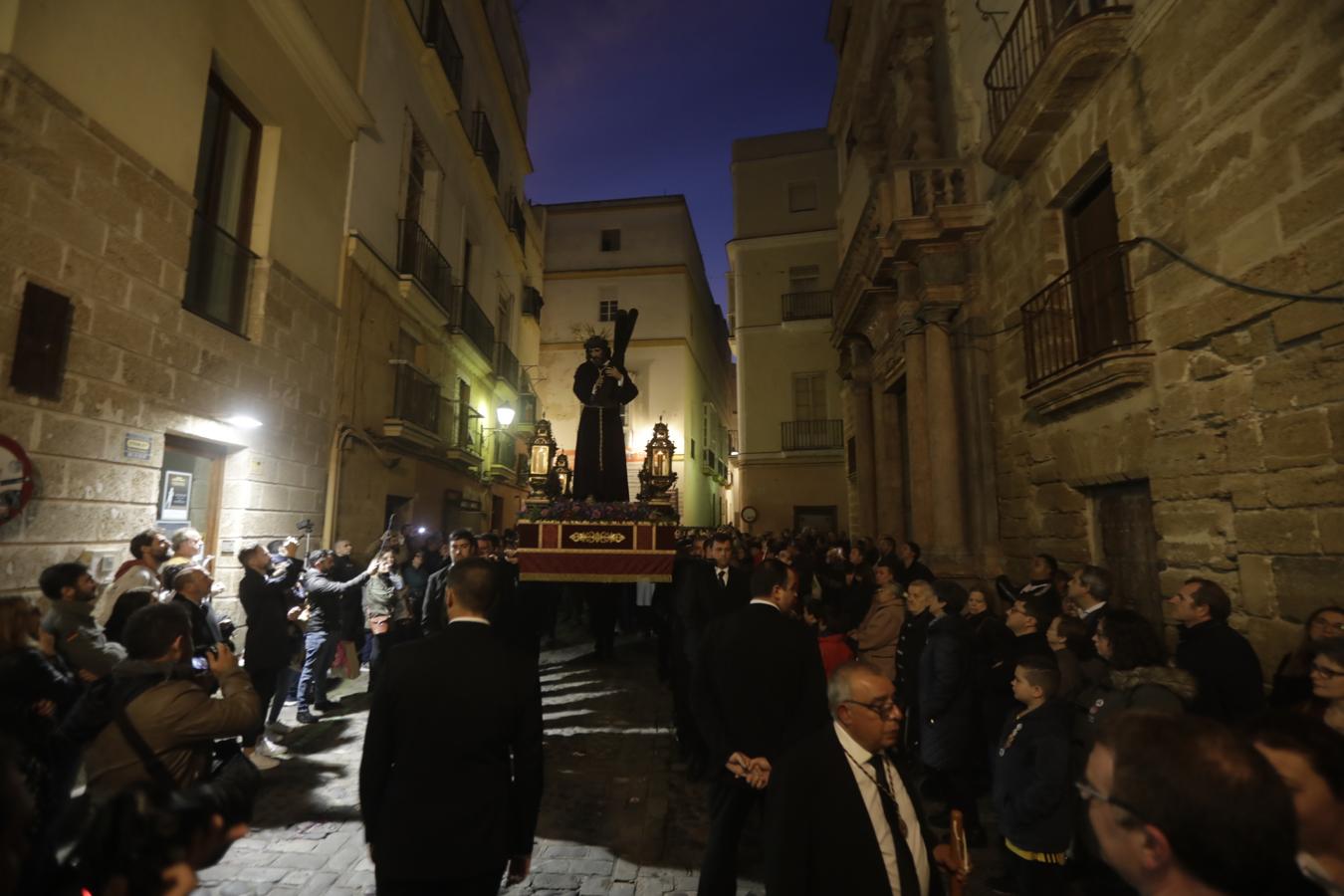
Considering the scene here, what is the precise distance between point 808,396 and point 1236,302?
18.1 meters

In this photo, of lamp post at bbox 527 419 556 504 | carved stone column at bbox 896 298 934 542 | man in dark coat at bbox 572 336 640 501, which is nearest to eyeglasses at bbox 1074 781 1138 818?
lamp post at bbox 527 419 556 504

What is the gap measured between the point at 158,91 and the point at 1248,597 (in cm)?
945

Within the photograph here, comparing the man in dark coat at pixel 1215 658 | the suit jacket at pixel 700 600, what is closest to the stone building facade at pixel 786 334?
the suit jacket at pixel 700 600

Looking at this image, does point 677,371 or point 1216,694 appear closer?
point 1216,694

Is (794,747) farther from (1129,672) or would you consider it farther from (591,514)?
(591,514)

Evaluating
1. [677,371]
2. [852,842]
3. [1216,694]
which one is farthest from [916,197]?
[677,371]

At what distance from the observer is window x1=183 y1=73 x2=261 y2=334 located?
6934mm

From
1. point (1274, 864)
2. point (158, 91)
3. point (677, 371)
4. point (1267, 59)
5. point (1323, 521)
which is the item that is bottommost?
point (1274, 864)

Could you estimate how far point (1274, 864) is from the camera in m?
1.11

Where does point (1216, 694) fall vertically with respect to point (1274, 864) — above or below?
below

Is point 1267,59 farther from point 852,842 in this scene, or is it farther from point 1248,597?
point 852,842

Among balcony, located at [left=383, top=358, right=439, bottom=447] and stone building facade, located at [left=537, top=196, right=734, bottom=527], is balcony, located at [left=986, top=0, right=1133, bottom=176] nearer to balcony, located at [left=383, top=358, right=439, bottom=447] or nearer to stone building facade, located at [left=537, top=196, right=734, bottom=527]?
balcony, located at [left=383, top=358, right=439, bottom=447]

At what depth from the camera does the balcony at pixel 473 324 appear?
14297mm

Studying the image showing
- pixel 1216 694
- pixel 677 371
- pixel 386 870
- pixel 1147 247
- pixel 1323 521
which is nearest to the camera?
pixel 386 870
